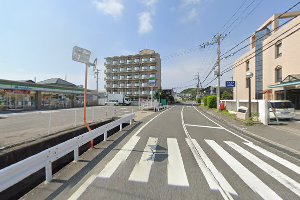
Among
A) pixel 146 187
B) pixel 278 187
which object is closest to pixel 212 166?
pixel 278 187

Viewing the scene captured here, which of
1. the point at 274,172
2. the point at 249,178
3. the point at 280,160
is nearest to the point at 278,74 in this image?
the point at 280,160

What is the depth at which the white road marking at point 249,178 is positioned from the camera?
428cm

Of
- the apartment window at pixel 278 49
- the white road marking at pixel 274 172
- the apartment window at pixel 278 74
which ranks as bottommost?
the white road marking at pixel 274 172

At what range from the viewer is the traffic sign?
801 cm

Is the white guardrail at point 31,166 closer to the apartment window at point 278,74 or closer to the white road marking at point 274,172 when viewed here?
the white road marking at point 274,172

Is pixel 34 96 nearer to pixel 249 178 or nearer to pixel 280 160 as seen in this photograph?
pixel 280 160

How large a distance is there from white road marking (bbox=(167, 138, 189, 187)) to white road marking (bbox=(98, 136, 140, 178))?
1335 millimetres

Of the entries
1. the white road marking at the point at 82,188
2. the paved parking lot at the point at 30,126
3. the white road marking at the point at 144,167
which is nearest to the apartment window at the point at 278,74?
the paved parking lot at the point at 30,126

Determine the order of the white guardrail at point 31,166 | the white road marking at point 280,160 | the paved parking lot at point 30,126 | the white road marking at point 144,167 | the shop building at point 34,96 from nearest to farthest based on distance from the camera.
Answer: the white guardrail at point 31,166, the white road marking at point 144,167, the white road marking at point 280,160, the paved parking lot at point 30,126, the shop building at point 34,96

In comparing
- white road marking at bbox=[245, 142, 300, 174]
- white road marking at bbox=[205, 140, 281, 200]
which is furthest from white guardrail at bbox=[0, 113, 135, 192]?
white road marking at bbox=[245, 142, 300, 174]

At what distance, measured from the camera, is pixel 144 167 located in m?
5.77

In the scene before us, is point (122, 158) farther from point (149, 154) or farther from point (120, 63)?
point (120, 63)

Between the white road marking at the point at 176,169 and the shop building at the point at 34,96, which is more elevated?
the shop building at the point at 34,96

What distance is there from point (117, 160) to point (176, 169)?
172 centimetres
